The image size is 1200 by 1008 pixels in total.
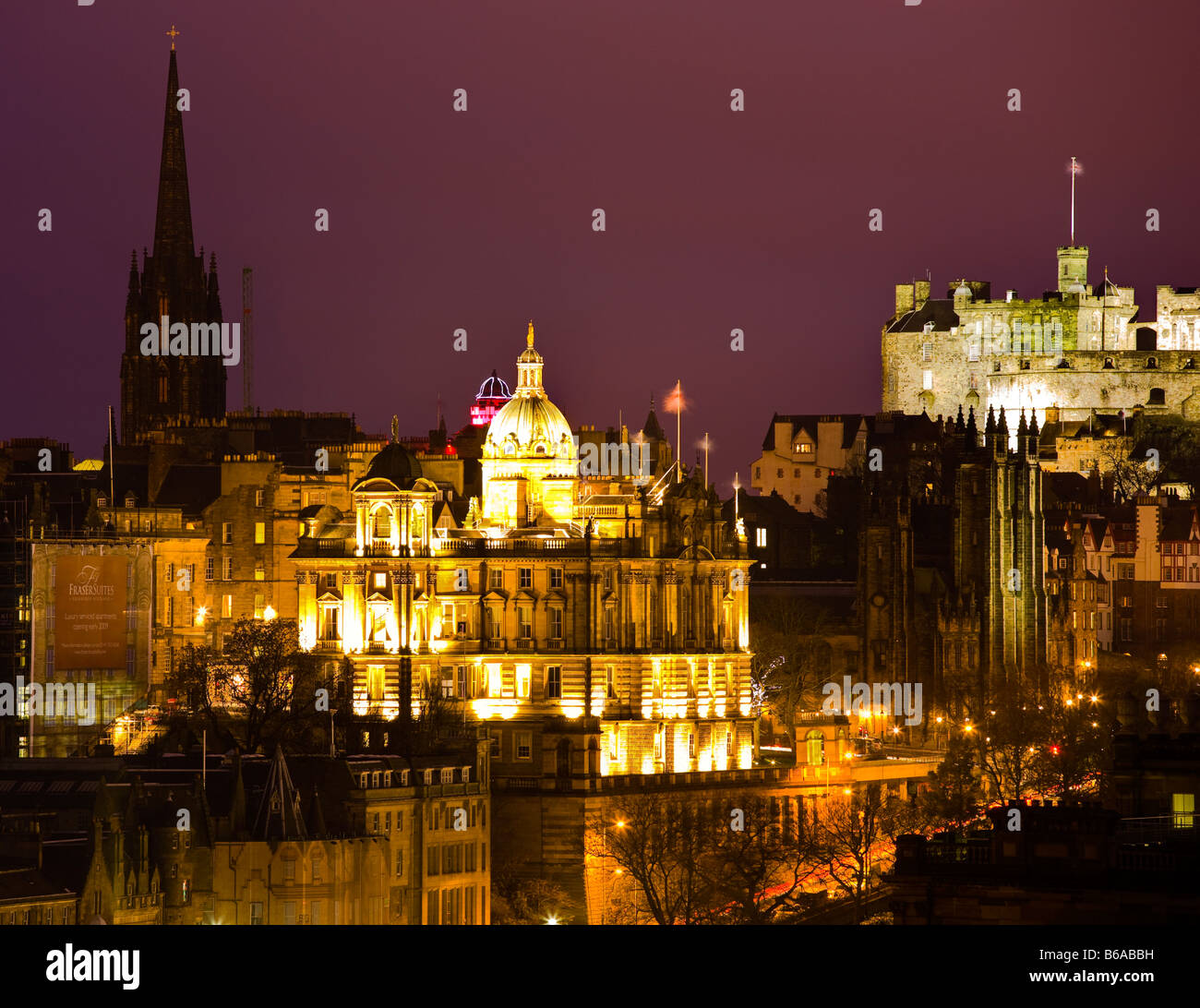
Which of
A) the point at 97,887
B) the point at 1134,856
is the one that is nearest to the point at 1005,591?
the point at 97,887

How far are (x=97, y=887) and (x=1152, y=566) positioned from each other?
3175 inches

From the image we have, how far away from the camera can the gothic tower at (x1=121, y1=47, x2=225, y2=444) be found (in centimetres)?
13925

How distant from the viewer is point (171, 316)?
140 metres

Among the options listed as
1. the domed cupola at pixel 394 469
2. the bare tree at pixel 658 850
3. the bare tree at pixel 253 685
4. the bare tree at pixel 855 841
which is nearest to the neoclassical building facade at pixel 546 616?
the domed cupola at pixel 394 469

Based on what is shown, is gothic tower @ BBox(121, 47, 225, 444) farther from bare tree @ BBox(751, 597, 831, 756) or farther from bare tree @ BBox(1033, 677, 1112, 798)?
bare tree @ BBox(1033, 677, 1112, 798)

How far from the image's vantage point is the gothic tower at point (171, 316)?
457 ft

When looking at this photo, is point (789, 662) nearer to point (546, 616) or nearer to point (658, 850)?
point (546, 616)

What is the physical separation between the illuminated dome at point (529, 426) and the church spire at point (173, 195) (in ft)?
77.7

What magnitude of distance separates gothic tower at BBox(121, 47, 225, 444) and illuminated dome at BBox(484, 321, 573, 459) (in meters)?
19.2

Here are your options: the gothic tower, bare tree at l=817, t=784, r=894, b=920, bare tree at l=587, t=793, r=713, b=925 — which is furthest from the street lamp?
the gothic tower

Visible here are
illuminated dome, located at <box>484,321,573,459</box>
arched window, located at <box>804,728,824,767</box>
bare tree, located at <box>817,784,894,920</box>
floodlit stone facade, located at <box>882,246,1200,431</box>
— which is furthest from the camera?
floodlit stone facade, located at <box>882,246,1200,431</box>

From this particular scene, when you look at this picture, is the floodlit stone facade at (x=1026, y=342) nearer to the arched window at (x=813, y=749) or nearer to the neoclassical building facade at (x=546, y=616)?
the neoclassical building facade at (x=546, y=616)

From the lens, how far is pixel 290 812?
83875 mm

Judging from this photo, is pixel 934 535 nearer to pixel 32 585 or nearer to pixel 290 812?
pixel 32 585
